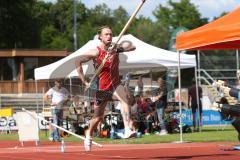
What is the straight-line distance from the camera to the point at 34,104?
50.0 meters

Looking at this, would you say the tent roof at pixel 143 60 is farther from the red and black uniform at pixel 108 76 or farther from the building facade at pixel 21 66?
the building facade at pixel 21 66

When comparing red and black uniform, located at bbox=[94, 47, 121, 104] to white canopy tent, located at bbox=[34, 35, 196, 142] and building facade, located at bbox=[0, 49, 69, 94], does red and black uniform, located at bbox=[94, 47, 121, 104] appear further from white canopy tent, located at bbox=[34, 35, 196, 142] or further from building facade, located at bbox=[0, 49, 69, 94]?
building facade, located at bbox=[0, 49, 69, 94]

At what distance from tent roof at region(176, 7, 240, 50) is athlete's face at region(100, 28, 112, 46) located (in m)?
3.91

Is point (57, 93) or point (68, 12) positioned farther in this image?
point (68, 12)

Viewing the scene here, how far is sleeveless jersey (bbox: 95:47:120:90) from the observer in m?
12.2

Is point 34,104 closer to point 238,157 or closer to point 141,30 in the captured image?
point 238,157

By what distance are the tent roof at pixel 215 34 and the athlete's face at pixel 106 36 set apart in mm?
3911

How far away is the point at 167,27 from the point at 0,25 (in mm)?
40037

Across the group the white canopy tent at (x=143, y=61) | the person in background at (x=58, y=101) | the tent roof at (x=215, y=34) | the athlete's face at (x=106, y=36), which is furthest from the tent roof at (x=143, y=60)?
the athlete's face at (x=106, y=36)

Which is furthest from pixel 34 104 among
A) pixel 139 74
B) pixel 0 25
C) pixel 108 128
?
pixel 108 128

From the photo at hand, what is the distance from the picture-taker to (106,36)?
12.1m

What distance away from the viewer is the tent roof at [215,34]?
15.2 metres

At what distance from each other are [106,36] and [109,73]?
25.3 inches

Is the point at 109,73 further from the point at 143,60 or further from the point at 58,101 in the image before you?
the point at 143,60
